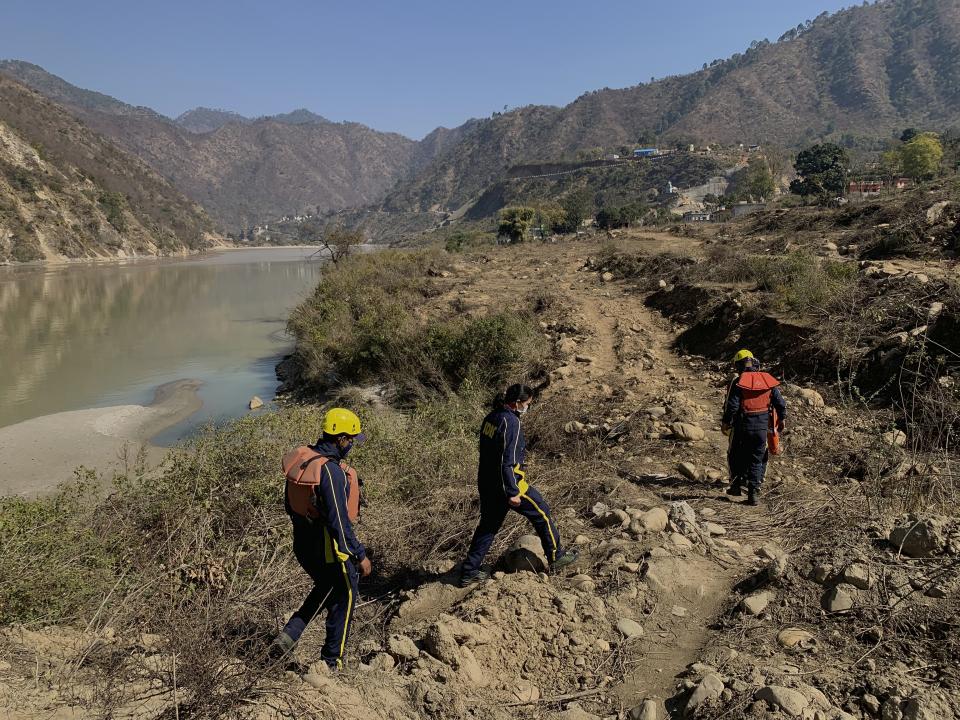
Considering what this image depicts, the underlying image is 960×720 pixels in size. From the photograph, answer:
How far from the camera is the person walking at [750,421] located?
211 inches

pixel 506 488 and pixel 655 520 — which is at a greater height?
pixel 506 488

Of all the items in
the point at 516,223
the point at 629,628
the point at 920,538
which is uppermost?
the point at 516,223

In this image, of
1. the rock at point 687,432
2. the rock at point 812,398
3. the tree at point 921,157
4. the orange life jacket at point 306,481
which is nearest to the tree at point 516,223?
the tree at point 921,157

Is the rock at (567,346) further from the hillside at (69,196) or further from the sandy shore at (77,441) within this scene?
the hillside at (69,196)


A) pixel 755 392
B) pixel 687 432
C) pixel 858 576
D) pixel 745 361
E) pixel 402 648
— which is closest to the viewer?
pixel 858 576

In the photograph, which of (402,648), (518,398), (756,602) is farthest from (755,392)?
(402,648)

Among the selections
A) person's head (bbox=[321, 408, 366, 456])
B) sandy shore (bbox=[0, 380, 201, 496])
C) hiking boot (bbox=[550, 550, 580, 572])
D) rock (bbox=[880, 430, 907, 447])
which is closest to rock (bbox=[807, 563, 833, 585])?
hiking boot (bbox=[550, 550, 580, 572])

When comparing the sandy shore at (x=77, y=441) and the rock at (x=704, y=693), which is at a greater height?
the rock at (x=704, y=693)

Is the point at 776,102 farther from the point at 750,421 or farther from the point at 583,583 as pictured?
the point at 583,583

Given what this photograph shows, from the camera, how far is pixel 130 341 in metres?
26.3

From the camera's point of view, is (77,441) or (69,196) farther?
(69,196)

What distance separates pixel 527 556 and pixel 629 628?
3.07 feet

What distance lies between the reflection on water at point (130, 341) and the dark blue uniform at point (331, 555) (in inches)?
482

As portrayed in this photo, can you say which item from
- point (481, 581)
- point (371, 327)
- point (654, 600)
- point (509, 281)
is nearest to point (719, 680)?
point (654, 600)
